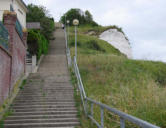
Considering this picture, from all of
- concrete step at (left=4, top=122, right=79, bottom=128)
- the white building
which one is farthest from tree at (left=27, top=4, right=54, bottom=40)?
concrete step at (left=4, top=122, right=79, bottom=128)

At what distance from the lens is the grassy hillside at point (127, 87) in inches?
275

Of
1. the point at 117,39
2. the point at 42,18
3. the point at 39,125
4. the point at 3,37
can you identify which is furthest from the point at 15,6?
the point at 117,39

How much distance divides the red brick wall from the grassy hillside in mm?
3454

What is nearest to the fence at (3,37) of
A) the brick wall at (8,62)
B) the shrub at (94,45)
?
the brick wall at (8,62)

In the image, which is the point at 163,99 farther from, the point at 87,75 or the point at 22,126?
the point at 87,75

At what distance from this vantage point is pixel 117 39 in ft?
133

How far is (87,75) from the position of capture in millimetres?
13211

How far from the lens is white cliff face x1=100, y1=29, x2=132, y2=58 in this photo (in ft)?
128

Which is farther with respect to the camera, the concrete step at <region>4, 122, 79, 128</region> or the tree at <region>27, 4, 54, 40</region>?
the tree at <region>27, 4, 54, 40</region>

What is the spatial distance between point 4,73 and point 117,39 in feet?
111

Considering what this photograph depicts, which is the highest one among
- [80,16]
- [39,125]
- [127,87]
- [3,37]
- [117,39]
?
[80,16]

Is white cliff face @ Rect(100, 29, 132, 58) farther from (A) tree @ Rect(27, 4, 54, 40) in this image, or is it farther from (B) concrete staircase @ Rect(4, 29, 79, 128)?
(B) concrete staircase @ Rect(4, 29, 79, 128)

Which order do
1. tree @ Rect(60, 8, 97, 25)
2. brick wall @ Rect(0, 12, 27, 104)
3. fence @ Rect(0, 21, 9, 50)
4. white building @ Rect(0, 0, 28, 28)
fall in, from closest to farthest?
1. brick wall @ Rect(0, 12, 27, 104)
2. fence @ Rect(0, 21, 9, 50)
3. white building @ Rect(0, 0, 28, 28)
4. tree @ Rect(60, 8, 97, 25)

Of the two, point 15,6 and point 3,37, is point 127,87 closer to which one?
point 3,37
